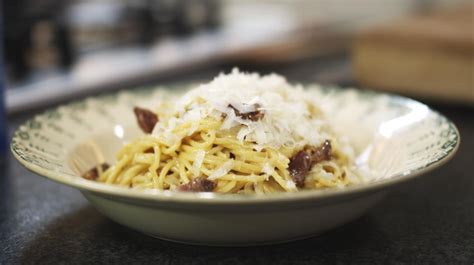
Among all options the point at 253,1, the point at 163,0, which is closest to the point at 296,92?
the point at 163,0

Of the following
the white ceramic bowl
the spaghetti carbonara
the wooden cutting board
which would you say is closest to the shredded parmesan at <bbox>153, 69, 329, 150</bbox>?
the spaghetti carbonara

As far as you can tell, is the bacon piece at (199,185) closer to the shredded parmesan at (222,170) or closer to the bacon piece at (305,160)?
the shredded parmesan at (222,170)

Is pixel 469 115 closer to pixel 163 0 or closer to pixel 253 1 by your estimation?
pixel 163 0

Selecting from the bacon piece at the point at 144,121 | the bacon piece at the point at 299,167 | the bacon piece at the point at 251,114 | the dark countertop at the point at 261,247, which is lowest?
the dark countertop at the point at 261,247

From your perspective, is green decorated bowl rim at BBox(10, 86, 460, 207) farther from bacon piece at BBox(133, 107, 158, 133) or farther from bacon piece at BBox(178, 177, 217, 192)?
bacon piece at BBox(133, 107, 158, 133)

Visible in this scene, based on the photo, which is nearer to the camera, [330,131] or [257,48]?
[330,131]

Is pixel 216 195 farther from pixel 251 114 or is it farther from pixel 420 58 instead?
pixel 420 58

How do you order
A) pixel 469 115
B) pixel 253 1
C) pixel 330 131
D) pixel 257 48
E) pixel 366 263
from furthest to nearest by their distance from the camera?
pixel 253 1 → pixel 257 48 → pixel 469 115 → pixel 330 131 → pixel 366 263

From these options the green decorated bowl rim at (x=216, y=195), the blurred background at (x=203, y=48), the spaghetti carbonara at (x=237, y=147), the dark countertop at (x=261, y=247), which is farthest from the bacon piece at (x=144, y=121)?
the blurred background at (x=203, y=48)
